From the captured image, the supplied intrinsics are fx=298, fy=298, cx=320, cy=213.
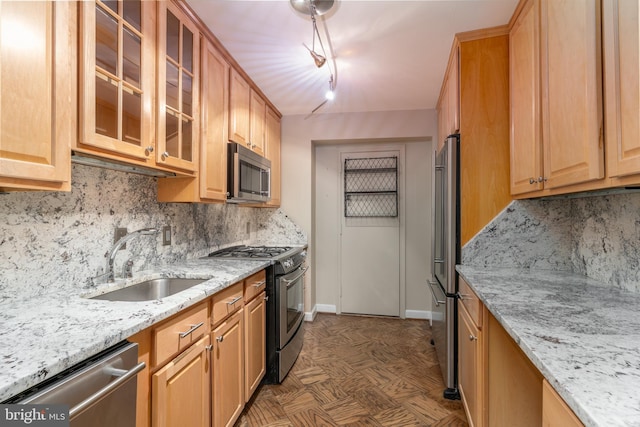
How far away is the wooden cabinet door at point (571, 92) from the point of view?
1.08 meters

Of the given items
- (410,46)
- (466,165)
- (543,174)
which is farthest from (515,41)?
(543,174)

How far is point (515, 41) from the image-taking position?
1.79 m

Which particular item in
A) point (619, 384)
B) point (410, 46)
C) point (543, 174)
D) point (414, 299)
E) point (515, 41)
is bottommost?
point (414, 299)

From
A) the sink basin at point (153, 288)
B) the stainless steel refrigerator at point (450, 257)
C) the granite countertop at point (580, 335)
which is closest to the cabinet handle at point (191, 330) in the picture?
the sink basin at point (153, 288)

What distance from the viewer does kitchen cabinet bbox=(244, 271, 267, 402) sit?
1879 mm

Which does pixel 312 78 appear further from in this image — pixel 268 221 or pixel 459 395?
pixel 459 395

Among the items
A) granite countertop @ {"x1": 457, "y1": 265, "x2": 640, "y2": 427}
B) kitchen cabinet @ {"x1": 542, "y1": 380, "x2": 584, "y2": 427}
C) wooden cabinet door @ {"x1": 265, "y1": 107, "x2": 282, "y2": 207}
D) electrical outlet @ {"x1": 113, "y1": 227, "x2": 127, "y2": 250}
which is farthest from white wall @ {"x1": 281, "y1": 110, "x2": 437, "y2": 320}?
kitchen cabinet @ {"x1": 542, "y1": 380, "x2": 584, "y2": 427}

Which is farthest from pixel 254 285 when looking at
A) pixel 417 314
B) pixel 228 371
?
pixel 417 314

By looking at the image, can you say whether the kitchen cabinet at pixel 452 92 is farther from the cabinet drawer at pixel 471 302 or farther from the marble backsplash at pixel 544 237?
the cabinet drawer at pixel 471 302

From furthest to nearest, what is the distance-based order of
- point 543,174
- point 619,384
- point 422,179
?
point 422,179 < point 543,174 < point 619,384

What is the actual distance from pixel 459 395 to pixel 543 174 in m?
1.57

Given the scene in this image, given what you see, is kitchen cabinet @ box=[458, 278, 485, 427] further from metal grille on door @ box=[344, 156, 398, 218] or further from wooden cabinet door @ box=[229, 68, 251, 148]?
wooden cabinet door @ box=[229, 68, 251, 148]

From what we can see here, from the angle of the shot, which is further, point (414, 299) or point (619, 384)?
point (414, 299)

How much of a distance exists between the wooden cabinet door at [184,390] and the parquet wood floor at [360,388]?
0.62 metres
